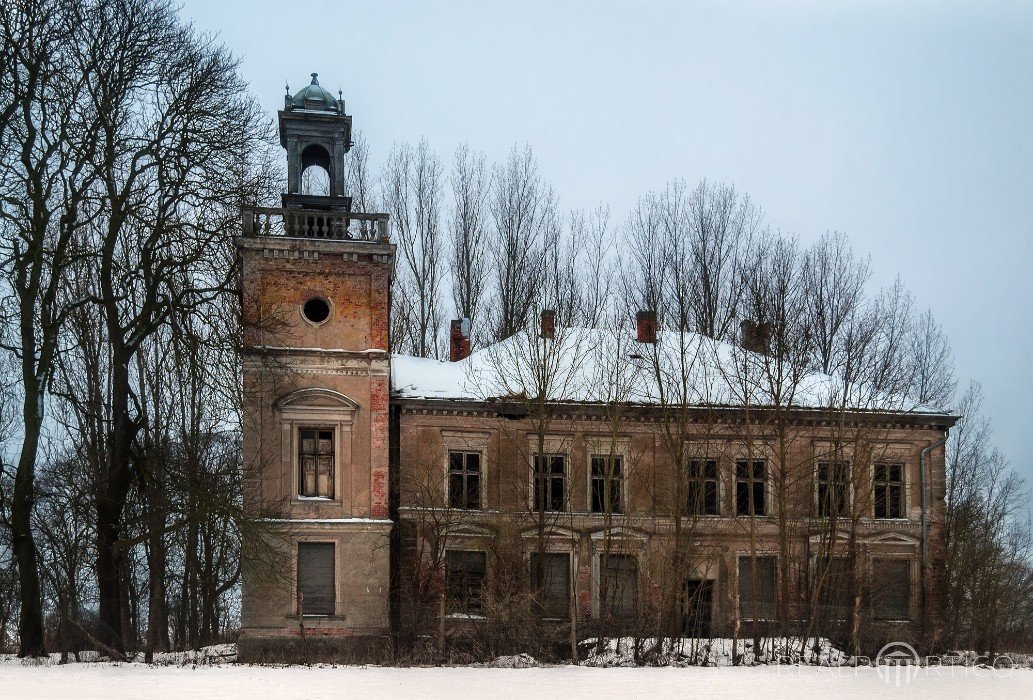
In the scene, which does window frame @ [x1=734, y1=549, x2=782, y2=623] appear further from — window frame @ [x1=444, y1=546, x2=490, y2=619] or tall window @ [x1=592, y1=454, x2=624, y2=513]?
window frame @ [x1=444, y1=546, x2=490, y2=619]

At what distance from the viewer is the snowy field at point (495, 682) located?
56.4ft

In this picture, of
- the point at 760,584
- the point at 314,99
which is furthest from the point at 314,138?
the point at 760,584

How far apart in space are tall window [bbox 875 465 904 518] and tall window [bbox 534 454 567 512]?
332 inches

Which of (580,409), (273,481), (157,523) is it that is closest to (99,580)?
(157,523)

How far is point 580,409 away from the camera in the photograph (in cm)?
2884

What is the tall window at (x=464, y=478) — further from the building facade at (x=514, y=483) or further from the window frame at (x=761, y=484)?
the window frame at (x=761, y=484)

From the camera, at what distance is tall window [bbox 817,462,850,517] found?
26181 mm

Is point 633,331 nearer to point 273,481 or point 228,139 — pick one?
point 273,481

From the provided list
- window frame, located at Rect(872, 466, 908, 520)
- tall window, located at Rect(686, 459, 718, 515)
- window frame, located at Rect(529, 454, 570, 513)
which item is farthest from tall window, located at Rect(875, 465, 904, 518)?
window frame, located at Rect(529, 454, 570, 513)

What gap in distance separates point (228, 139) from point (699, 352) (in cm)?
1322

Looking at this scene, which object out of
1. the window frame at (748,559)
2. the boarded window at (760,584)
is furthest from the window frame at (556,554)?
the boarded window at (760,584)

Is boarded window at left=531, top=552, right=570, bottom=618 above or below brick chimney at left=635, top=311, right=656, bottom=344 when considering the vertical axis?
below

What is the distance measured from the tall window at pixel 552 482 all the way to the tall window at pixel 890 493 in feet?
27.6

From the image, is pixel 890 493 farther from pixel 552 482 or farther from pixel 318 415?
pixel 318 415
